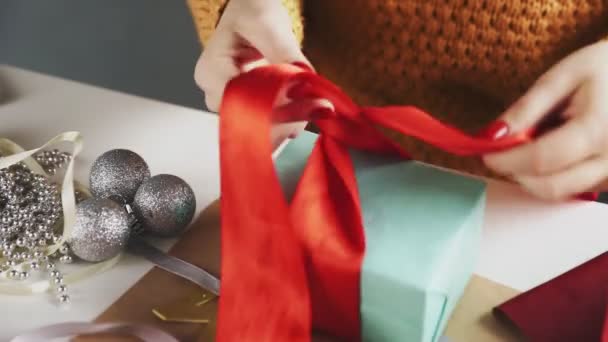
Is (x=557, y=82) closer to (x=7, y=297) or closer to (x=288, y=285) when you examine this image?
(x=288, y=285)

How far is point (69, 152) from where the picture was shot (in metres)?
0.59

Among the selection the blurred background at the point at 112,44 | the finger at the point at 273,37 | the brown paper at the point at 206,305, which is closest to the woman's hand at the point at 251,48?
the finger at the point at 273,37

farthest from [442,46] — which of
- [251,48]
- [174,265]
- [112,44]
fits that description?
[112,44]

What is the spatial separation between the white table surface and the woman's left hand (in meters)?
0.06

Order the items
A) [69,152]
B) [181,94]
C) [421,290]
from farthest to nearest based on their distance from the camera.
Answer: [181,94] < [69,152] < [421,290]

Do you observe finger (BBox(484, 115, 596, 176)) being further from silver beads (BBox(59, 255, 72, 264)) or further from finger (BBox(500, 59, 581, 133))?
silver beads (BBox(59, 255, 72, 264))

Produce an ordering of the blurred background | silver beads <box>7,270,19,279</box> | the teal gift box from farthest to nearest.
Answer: the blurred background, silver beads <box>7,270,19,279</box>, the teal gift box

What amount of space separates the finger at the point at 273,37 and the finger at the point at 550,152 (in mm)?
140

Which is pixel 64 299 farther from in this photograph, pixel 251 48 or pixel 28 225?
pixel 251 48

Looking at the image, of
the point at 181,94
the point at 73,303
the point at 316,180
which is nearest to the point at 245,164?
the point at 316,180

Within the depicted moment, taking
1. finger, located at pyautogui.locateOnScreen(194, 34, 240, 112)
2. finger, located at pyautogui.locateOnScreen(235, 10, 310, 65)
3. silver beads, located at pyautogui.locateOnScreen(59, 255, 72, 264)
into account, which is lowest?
silver beads, located at pyautogui.locateOnScreen(59, 255, 72, 264)

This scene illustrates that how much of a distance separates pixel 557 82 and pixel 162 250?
294mm

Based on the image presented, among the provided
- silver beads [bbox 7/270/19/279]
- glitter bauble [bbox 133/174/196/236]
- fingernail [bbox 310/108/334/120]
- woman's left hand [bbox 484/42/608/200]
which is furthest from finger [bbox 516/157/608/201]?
silver beads [bbox 7/270/19/279]

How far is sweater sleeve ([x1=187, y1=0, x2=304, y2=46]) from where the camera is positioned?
551 mm
